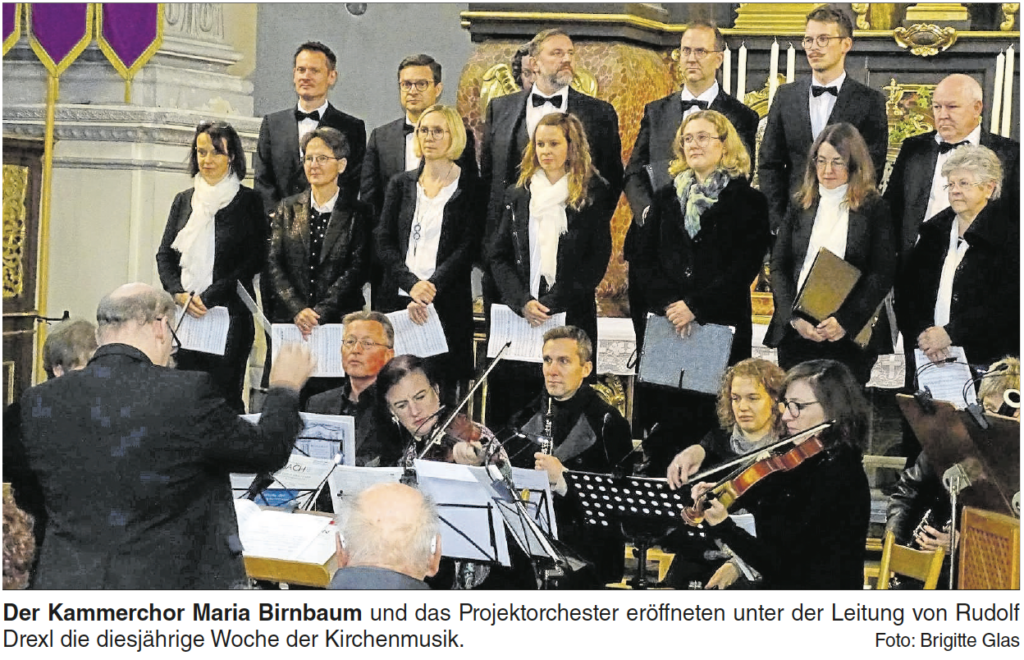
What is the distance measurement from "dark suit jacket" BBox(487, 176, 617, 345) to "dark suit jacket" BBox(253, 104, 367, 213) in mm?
728

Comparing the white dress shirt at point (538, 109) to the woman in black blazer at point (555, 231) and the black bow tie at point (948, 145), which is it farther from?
the black bow tie at point (948, 145)

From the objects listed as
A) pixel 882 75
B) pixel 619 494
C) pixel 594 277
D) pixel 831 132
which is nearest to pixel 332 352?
pixel 594 277

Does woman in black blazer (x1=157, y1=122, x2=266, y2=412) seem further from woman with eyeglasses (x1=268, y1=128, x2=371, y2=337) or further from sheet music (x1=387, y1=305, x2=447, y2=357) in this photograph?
sheet music (x1=387, y1=305, x2=447, y2=357)

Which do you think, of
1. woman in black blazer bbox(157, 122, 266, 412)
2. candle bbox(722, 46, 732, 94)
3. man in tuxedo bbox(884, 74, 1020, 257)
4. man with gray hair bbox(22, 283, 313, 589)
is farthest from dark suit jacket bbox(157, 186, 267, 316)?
man in tuxedo bbox(884, 74, 1020, 257)

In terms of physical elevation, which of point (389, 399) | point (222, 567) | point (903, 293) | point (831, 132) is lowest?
point (222, 567)

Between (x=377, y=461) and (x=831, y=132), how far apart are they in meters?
2.21

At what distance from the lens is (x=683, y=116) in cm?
653

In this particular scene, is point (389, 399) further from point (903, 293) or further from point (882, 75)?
point (882, 75)

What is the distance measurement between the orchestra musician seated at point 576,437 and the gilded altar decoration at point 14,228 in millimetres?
2292

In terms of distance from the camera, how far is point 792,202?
21.1ft

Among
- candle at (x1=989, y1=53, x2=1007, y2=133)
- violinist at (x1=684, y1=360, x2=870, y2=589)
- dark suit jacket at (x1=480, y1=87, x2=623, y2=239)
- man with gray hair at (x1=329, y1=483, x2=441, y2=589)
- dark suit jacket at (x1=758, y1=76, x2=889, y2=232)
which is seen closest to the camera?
man with gray hair at (x1=329, y1=483, x2=441, y2=589)

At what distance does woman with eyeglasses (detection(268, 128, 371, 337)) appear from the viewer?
668 centimetres

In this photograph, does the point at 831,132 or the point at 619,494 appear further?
the point at 831,132

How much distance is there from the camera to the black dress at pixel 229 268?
6.73 metres
